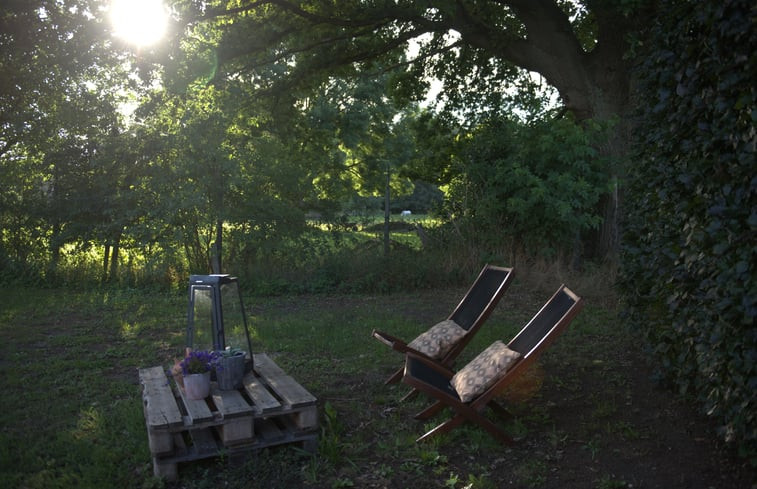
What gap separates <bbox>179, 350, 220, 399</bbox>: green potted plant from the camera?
4168mm

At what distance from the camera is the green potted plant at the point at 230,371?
172 inches

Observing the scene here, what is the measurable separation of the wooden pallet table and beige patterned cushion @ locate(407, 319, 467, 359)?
1381mm

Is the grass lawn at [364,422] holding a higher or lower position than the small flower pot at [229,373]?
lower

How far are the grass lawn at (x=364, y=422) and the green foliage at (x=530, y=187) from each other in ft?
10.5

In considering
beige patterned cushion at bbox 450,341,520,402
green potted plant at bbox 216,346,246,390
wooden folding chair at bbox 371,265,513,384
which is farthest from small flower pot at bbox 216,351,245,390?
beige patterned cushion at bbox 450,341,520,402

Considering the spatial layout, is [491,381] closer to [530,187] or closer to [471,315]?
[471,315]

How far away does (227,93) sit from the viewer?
512 inches

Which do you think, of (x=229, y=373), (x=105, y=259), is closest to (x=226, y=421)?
(x=229, y=373)

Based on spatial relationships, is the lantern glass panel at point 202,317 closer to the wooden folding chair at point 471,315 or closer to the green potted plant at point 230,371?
the green potted plant at point 230,371

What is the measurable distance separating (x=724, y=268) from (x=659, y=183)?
4.39ft

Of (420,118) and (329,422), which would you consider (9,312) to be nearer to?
(329,422)

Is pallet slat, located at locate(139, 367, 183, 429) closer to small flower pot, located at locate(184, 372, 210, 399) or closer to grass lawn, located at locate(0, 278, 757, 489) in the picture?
small flower pot, located at locate(184, 372, 210, 399)

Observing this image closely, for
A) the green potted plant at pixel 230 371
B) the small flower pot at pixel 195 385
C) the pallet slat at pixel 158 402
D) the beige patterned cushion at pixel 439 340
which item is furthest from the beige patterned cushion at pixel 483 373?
the pallet slat at pixel 158 402

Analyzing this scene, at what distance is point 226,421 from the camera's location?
150 inches
